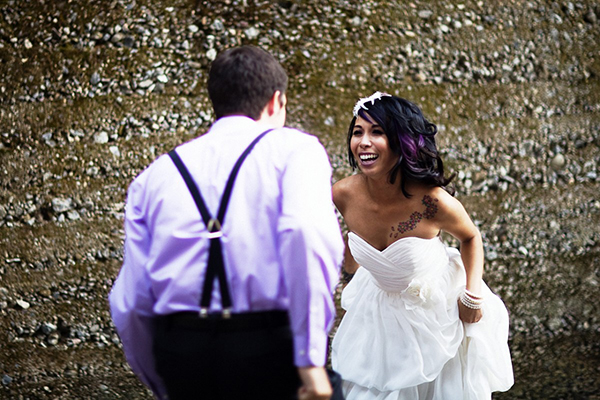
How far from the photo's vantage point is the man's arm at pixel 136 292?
2.02m

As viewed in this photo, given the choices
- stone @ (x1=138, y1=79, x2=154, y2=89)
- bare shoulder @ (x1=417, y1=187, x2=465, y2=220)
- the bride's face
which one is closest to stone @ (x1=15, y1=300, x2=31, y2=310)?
stone @ (x1=138, y1=79, x2=154, y2=89)

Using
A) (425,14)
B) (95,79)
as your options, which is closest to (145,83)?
(95,79)

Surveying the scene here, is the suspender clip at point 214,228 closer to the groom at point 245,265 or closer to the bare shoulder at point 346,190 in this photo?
the groom at point 245,265

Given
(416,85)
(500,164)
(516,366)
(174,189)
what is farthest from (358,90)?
(174,189)

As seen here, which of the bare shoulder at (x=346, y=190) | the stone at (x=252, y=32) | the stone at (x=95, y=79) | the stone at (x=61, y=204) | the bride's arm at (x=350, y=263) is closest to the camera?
the bare shoulder at (x=346, y=190)

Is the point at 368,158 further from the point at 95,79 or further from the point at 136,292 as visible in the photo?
the point at 95,79

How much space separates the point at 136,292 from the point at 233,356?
0.37 metres

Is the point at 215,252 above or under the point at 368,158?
under

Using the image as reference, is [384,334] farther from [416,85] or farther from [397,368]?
[416,85]

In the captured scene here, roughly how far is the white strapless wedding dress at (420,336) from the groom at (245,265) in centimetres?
142

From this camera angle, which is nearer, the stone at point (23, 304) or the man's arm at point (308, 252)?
the man's arm at point (308, 252)

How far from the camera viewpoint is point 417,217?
3244 mm

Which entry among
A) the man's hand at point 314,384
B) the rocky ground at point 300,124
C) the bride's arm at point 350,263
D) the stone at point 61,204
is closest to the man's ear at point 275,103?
the man's hand at point 314,384

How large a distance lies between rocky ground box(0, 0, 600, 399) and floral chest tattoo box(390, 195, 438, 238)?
246 centimetres
